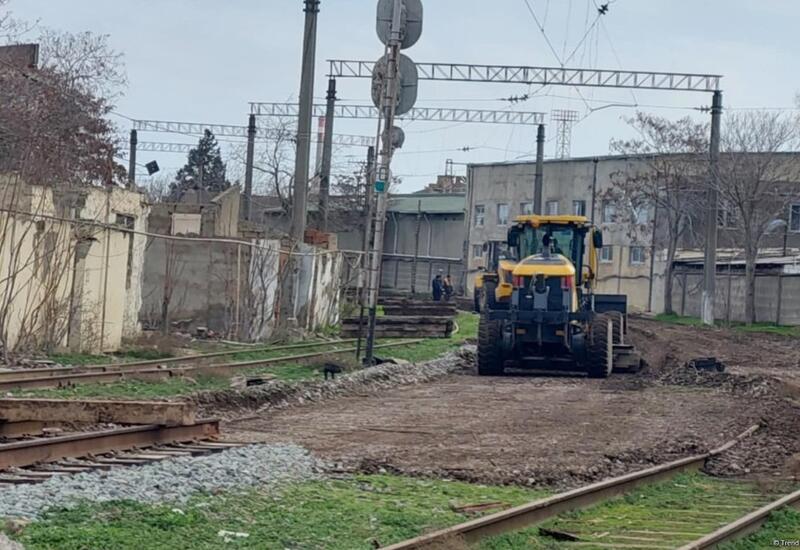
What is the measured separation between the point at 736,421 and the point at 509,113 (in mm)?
52319

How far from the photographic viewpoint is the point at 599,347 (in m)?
25.0

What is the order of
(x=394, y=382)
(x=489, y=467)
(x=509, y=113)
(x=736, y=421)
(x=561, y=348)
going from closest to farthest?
(x=489, y=467) → (x=736, y=421) → (x=394, y=382) → (x=561, y=348) → (x=509, y=113)

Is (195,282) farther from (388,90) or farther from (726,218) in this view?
(726,218)

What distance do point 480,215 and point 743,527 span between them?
249ft

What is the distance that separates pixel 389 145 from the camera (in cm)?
2453

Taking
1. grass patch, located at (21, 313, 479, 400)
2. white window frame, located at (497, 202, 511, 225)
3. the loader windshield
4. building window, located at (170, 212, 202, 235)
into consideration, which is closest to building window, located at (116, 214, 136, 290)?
grass patch, located at (21, 313, 479, 400)

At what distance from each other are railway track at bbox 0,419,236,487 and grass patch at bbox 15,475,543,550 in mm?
1498

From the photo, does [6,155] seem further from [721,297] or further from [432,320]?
[721,297]

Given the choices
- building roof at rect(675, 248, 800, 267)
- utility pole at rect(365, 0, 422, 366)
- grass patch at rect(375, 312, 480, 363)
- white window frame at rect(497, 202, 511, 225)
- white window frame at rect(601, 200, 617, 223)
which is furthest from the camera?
white window frame at rect(497, 202, 511, 225)

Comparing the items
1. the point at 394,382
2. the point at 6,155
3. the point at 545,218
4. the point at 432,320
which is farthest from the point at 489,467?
the point at 6,155

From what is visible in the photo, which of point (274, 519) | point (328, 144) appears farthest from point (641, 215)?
point (274, 519)

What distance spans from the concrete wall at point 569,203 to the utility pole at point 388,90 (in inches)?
1829

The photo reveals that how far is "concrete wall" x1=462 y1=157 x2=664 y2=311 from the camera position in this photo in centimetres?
7338

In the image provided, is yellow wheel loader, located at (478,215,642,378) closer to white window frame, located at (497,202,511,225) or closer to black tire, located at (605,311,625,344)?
black tire, located at (605,311,625,344)
